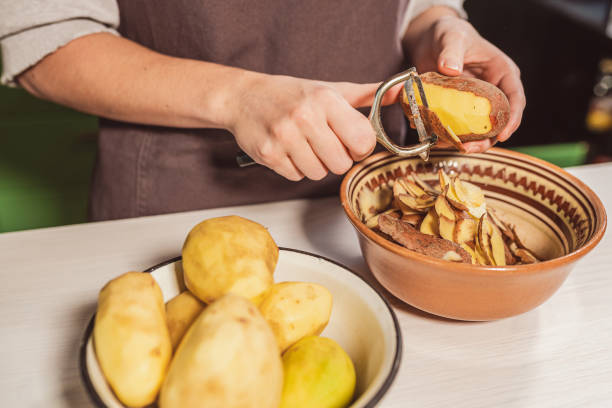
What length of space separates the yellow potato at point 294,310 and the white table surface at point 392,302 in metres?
0.09

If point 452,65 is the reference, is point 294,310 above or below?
below

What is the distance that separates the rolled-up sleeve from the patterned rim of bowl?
0.44 meters

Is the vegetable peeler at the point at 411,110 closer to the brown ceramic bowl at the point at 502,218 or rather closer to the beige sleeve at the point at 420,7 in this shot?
the brown ceramic bowl at the point at 502,218

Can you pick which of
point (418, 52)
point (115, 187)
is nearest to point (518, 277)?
point (418, 52)

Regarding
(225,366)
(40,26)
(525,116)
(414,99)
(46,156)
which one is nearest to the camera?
(225,366)

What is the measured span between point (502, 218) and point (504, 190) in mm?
40

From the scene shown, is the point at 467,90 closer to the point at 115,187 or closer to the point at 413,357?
A: the point at 413,357

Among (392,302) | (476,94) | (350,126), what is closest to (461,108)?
(476,94)

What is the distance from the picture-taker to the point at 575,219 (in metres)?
0.56

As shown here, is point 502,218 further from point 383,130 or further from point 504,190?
point 383,130

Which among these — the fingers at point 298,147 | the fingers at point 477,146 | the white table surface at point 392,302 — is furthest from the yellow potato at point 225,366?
the fingers at point 477,146

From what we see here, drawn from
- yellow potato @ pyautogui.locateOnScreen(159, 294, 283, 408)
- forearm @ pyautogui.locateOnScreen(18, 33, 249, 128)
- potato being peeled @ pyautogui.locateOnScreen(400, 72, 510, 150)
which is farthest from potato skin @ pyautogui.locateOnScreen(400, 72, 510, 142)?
yellow potato @ pyautogui.locateOnScreen(159, 294, 283, 408)

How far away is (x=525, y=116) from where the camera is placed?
7.54ft

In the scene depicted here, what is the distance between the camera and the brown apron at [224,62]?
0.77 m
